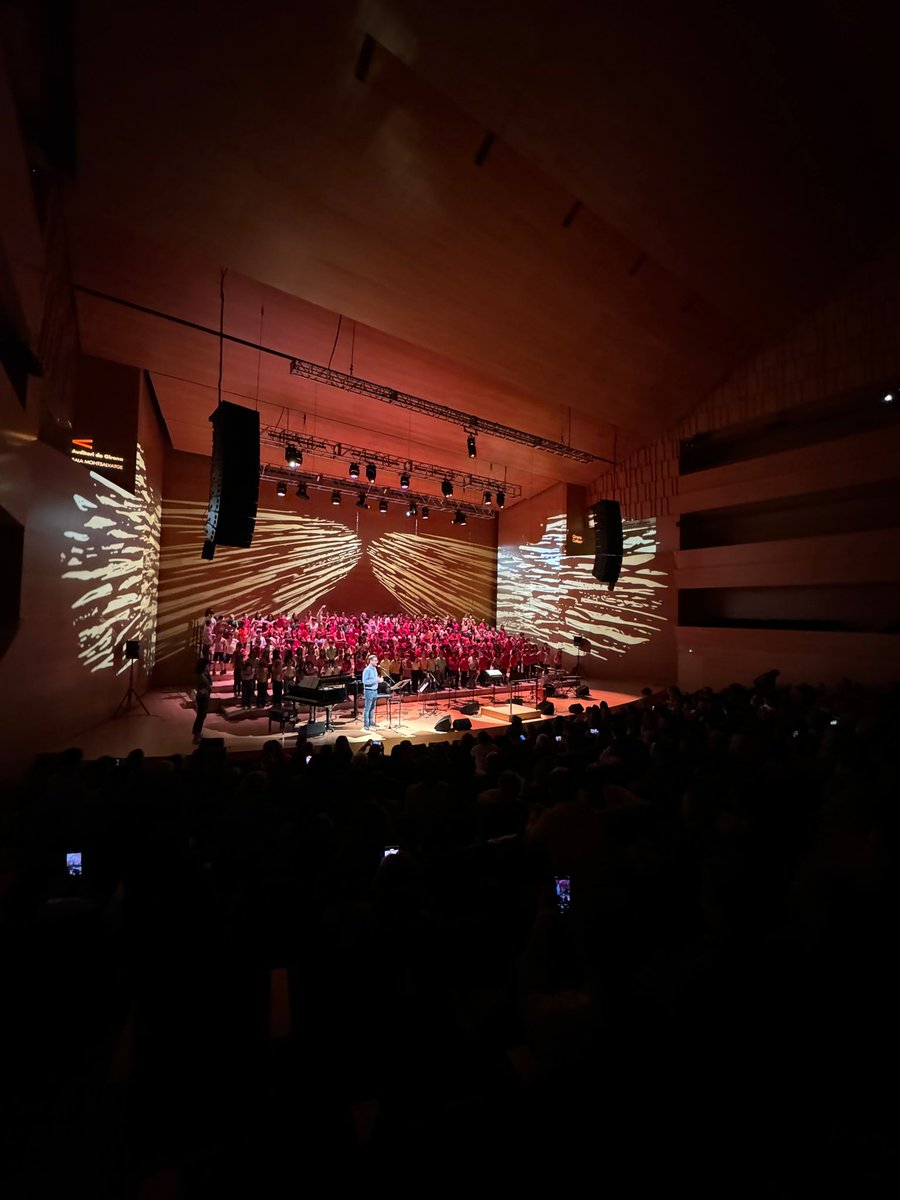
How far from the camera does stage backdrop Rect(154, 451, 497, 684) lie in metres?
12.9

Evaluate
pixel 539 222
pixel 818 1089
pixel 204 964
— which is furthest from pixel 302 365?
pixel 818 1089

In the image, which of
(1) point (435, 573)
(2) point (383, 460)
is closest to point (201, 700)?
(2) point (383, 460)

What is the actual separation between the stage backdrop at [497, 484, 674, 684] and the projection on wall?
4.64ft

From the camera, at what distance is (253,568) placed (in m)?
14.3

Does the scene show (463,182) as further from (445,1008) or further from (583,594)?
(583,594)

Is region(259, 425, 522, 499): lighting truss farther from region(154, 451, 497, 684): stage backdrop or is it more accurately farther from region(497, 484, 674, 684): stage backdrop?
region(154, 451, 497, 684): stage backdrop

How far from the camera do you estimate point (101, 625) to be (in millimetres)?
8250

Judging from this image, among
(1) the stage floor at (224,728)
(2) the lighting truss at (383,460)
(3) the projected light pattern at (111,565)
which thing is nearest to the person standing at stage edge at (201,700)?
A: (1) the stage floor at (224,728)

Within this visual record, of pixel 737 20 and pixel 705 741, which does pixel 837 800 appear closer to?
pixel 705 741

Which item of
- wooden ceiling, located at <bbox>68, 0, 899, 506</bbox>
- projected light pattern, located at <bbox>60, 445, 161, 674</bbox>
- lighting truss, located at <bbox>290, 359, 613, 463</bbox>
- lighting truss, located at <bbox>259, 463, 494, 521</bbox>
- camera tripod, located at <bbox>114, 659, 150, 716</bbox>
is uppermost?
wooden ceiling, located at <bbox>68, 0, 899, 506</bbox>

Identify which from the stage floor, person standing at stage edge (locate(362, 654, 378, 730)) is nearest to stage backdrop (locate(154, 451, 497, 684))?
the stage floor

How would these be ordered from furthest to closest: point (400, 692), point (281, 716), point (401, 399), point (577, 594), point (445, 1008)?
point (577, 594), point (400, 692), point (401, 399), point (281, 716), point (445, 1008)

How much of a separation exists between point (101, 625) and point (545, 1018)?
8.74 metres

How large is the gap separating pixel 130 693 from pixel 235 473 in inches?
235
